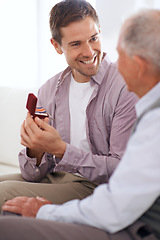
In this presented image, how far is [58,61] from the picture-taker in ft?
10.2

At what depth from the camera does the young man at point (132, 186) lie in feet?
3.63

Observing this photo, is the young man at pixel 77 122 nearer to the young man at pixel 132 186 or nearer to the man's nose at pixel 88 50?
the man's nose at pixel 88 50

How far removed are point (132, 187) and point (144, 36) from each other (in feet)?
1.45

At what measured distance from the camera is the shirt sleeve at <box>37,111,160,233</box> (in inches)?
43.1

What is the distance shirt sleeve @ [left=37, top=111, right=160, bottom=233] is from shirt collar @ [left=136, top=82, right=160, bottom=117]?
11 centimetres

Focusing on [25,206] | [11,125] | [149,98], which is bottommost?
[11,125]

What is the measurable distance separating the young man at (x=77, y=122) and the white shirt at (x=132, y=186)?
1.79 ft

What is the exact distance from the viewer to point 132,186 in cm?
111

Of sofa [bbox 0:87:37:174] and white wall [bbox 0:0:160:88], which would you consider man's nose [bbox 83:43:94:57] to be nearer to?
sofa [bbox 0:87:37:174]

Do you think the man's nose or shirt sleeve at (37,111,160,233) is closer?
shirt sleeve at (37,111,160,233)

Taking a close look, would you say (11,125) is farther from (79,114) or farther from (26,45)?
(26,45)

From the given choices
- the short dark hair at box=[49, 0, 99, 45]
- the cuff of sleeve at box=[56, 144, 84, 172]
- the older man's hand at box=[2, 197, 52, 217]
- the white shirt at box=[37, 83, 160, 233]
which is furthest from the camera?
the short dark hair at box=[49, 0, 99, 45]

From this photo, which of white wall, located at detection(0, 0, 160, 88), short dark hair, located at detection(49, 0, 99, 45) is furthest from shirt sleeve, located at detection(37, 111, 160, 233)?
Result: white wall, located at detection(0, 0, 160, 88)

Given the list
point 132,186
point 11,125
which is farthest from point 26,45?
point 132,186
